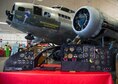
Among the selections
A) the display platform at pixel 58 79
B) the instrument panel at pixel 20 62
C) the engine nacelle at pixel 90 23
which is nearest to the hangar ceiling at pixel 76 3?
the engine nacelle at pixel 90 23

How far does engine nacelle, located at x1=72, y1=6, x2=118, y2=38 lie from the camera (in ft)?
8.30

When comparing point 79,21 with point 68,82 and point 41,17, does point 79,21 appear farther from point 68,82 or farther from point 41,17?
point 68,82

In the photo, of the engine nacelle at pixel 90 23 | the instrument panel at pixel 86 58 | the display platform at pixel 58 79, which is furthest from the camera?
the engine nacelle at pixel 90 23

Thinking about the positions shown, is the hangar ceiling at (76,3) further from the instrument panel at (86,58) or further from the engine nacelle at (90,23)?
the instrument panel at (86,58)

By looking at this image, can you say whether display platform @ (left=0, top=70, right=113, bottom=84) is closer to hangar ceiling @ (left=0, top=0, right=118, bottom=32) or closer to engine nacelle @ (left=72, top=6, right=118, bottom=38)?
engine nacelle @ (left=72, top=6, right=118, bottom=38)

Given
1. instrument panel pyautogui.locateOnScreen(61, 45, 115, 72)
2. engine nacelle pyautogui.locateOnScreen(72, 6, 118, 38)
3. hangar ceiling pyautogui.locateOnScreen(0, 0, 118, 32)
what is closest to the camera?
instrument panel pyautogui.locateOnScreen(61, 45, 115, 72)

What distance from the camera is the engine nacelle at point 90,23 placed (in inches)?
99.6

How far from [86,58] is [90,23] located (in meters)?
0.82

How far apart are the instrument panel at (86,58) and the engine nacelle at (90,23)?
2.24 feet

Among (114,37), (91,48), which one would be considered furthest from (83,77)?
(114,37)

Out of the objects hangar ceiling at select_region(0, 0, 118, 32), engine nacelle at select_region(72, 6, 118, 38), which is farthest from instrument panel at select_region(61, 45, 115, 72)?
hangar ceiling at select_region(0, 0, 118, 32)

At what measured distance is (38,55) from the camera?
221 centimetres

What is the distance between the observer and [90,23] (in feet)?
8.31

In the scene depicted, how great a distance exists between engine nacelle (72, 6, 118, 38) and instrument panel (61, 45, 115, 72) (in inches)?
26.9
